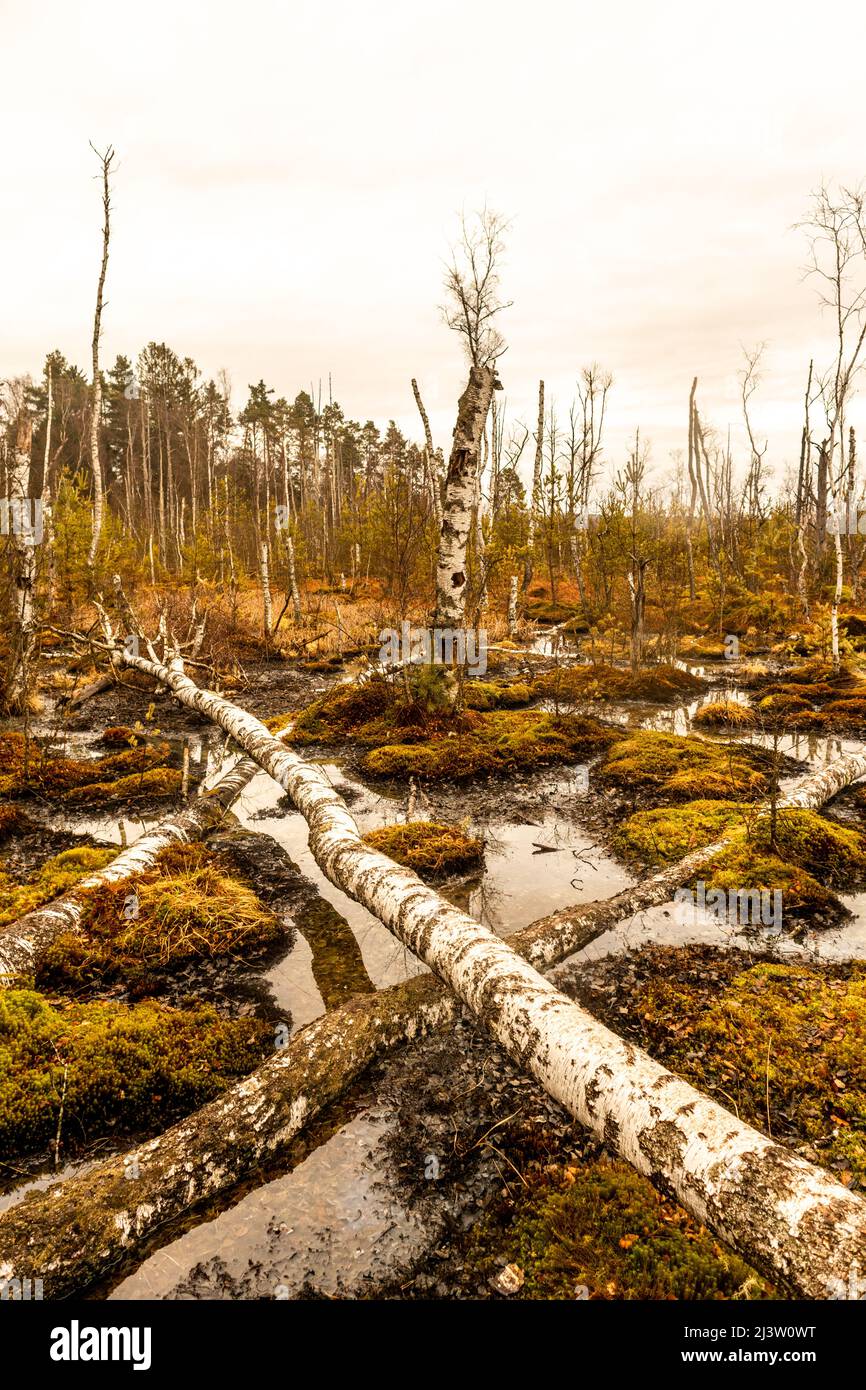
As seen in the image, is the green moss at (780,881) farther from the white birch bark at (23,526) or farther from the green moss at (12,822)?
the white birch bark at (23,526)

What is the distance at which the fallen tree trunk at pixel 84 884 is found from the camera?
417 centimetres

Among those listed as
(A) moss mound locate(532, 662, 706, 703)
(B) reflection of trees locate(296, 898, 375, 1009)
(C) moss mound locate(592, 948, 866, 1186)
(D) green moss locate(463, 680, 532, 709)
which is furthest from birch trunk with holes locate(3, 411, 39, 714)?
(A) moss mound locate(532, 662, 706, 703)

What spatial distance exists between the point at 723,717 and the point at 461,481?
645 cm

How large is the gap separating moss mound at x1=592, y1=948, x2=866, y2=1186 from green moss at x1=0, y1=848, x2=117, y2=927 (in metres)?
4.35

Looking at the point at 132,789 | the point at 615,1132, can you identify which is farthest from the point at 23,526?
the point at 615,1132

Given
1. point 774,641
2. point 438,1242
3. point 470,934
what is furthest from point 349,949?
point 774,641

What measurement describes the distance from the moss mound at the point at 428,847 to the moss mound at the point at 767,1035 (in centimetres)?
205

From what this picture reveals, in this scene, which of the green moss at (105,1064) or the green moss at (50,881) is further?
the green moss at (50,881)

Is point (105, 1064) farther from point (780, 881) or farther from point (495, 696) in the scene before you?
point (495, 696)

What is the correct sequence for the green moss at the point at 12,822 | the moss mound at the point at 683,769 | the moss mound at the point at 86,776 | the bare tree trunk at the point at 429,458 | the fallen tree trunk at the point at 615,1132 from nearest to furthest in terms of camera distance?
the fallen tree trunk at the point at 615,1132
the green moss at the point at 12,822
the moss mound at the point at 683,769
the moss mound at the point at 86,776
the bare tree trunk at the point at 429,458

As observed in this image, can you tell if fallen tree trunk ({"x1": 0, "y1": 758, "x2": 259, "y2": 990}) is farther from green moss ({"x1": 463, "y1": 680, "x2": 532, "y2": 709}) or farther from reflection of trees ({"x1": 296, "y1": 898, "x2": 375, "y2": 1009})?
green moss ({"x1": 463, "y1": 680, "x2": 532, "y2": 709})

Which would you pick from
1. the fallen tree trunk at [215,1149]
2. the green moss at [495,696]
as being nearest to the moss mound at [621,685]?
the green moss at [495,696]

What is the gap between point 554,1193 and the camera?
2.75 m
